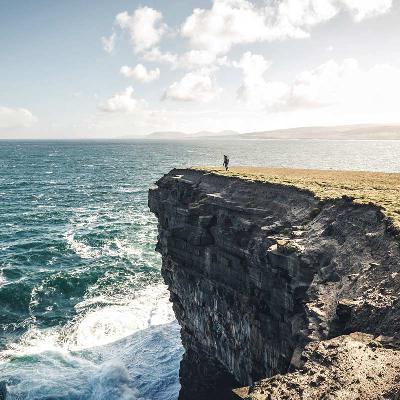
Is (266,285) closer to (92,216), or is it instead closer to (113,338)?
(113,338)

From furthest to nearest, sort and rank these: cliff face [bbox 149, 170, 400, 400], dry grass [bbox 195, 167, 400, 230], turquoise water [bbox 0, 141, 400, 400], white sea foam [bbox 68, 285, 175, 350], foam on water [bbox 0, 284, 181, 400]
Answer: white sea foam [bbox 68, 285, 175, 350] < turquoise water [bbox 0, 141, 400, 400] < foam on water [bbox 0, 284, 181, 400] < dry grass [bbox 195, 167, 400, 230] < cliff face [bbox 149, 170, 400, 400]

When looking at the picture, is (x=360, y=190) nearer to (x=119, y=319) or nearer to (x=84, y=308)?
(x=119, y=319)

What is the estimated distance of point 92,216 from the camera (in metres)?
86.9

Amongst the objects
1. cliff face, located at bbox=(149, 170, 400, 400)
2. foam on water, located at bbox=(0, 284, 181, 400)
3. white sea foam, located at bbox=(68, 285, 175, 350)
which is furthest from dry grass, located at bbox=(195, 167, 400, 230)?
foam on water, located at bbox=(0, 284, 181, 400)

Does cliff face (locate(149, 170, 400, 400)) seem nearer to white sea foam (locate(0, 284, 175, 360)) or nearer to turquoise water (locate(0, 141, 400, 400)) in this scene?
turquoise water (locate(0, 141, 400, 400))

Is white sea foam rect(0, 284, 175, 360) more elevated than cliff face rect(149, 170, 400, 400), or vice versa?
cliff face rect(149, 170, 400, 400)

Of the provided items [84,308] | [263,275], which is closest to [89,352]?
[84,308]

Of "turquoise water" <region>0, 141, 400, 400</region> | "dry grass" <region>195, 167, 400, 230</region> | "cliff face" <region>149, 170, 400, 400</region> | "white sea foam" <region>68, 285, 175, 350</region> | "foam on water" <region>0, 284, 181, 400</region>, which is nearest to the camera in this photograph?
"cliff face" <region>149, 170, 400, 400</region>

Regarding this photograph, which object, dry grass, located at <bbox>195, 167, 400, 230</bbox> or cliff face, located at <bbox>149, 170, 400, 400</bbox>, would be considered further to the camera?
dry grass, located at <bbox>195, 167, 400, 230</bbox>

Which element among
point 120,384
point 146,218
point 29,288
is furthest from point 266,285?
point 146,218

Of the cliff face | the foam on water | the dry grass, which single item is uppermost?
the dry grass

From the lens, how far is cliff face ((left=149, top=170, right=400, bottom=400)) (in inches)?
723

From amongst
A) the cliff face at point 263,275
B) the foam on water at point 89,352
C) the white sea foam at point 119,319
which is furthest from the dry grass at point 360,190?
the foam on water at point 89,352

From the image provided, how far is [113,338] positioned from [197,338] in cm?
1333
